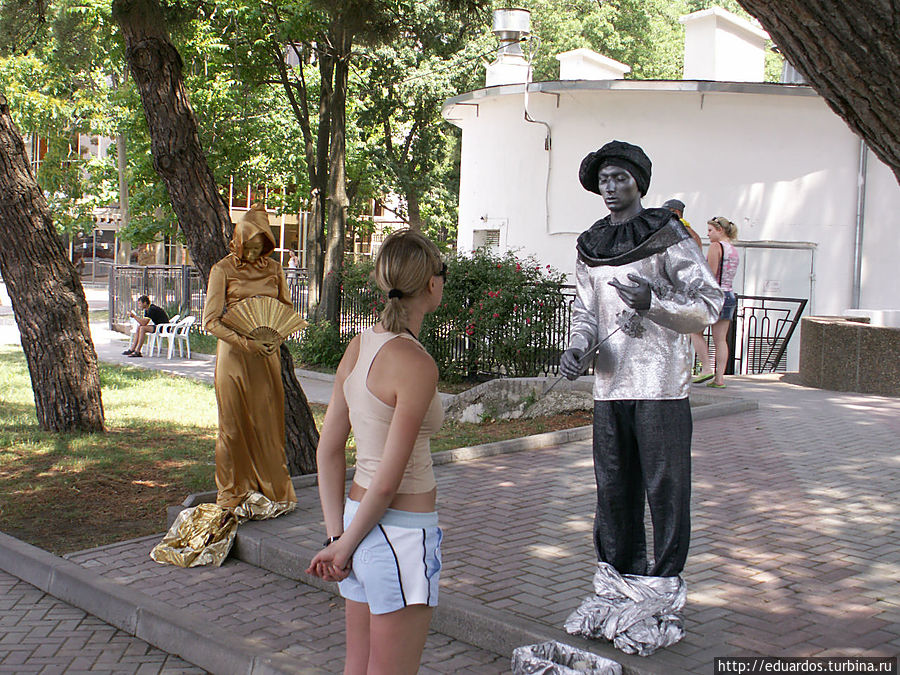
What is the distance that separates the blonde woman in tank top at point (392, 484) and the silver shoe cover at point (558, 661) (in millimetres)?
1092

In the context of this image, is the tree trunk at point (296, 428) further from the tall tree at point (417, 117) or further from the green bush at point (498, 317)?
the tall tree at point (417, 117)

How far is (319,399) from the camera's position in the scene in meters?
14.0

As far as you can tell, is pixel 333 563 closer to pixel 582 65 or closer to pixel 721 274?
pixel 721 274

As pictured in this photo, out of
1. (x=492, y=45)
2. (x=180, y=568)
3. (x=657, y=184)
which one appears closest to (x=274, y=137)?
(x=492, y=45)

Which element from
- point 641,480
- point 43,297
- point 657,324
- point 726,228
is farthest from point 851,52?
point 726,228

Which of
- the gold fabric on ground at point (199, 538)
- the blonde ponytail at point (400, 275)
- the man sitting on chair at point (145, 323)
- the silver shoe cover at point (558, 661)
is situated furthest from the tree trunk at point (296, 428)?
the man sitting on chair at point (145, 323)

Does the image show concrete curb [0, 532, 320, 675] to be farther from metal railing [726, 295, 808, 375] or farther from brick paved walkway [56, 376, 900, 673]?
metal railing [726, 295, 808, 375]

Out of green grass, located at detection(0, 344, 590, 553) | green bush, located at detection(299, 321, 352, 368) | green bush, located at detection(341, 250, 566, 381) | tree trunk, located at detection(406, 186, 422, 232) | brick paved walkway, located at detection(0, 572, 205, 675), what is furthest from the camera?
tree trunk, located at detection(406, 186, 422, 232)

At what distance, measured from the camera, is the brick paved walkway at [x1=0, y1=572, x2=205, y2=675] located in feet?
15.3

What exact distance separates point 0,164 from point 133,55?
2605 mm

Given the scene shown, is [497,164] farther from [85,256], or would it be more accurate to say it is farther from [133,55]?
[85,256]

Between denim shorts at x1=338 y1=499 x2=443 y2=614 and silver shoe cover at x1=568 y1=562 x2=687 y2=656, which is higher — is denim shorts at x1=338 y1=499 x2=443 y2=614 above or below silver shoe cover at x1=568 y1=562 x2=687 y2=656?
above

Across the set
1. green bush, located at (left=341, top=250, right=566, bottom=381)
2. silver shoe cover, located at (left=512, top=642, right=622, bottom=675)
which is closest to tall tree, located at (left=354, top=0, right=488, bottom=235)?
green bush, located at (left=341, top=250, right=566, bottom=381)

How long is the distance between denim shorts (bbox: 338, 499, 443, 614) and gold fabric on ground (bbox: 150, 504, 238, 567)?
3098mm
